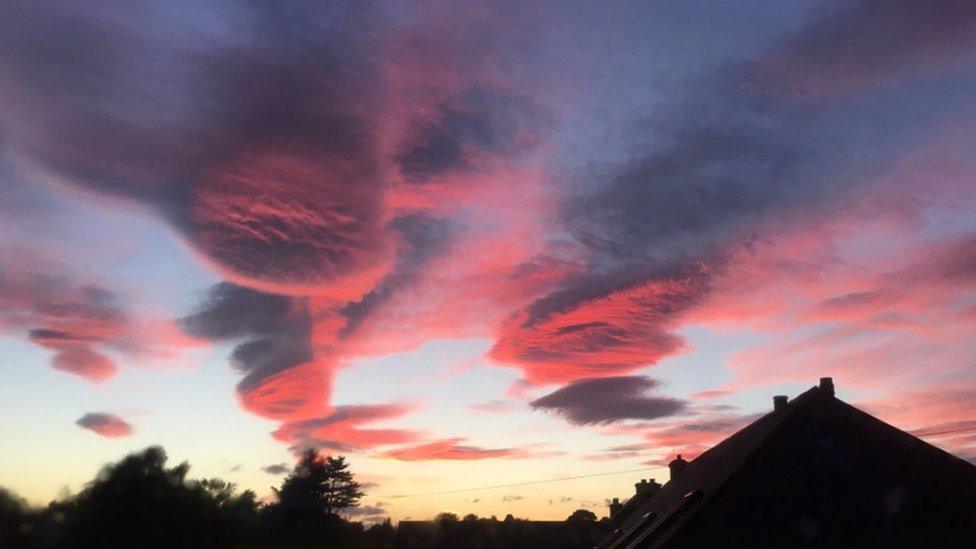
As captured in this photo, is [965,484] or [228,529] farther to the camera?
[228,529]

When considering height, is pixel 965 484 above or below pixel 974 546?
above

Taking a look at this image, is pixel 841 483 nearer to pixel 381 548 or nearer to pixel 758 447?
pixel 758 447

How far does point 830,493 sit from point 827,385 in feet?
18.3

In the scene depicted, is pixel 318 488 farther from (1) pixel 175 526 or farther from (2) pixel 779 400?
(2) pixel 779 400

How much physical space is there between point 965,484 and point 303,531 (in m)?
70.9

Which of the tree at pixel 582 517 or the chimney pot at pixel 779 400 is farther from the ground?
the chimney pot at pixel 779 400

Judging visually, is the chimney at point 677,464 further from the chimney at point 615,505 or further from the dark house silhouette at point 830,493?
the dark house silhouette at point 830,493

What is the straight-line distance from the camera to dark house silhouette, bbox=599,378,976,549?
81.6 feet

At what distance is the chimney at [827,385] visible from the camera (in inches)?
1187

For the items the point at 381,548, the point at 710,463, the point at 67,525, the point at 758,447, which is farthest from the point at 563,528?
the point at 758,447

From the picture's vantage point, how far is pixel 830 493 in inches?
1029

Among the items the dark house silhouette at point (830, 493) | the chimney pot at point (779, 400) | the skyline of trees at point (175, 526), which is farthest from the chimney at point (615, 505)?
the dark house silhouette at point (830, 493)

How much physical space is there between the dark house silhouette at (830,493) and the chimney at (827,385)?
5 centimetres

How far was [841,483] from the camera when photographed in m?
26.5
